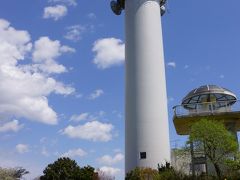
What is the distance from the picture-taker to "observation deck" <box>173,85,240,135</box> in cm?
4616

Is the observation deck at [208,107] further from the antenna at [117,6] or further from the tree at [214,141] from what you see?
the antenna at [117,6]

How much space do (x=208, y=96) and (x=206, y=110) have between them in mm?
2431

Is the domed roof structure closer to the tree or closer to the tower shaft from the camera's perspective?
the tower shaft

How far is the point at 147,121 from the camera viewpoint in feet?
147

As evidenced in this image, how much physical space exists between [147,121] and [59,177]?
10777mm

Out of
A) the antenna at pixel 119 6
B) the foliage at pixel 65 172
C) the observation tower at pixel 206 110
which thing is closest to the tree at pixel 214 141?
the observation tower at pixel 206 110

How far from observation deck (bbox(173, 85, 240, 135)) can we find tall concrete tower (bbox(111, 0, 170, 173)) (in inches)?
107

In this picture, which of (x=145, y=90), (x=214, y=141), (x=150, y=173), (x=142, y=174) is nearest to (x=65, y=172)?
(x=142, y=174)

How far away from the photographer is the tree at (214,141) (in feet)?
131

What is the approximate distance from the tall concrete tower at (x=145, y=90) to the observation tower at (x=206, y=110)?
2.78m

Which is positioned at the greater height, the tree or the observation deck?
the observation deck

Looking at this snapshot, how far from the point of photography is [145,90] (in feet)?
151

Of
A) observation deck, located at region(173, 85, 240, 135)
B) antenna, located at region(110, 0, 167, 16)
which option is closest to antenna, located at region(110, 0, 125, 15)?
antenna, located at region(110, 0, 167, 16)

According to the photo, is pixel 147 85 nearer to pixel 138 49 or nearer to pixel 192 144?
pixel 138 49
